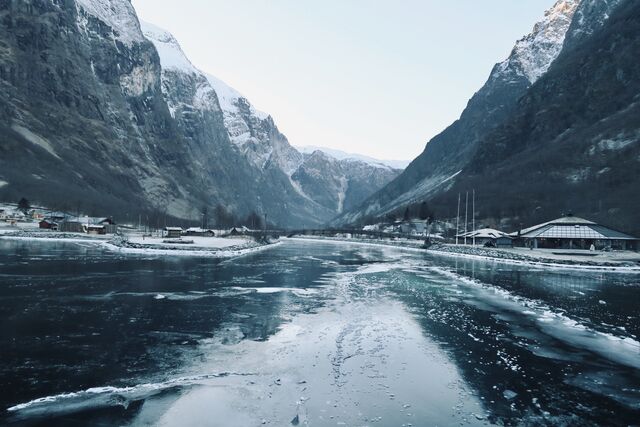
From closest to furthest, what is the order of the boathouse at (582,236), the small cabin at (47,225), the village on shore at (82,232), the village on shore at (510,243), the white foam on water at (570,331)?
the white foam on water at (570,331), the village on shore at (510,243), the boathouse at (582,236), the village on shore at (82,232), the small cabin at (47,225)

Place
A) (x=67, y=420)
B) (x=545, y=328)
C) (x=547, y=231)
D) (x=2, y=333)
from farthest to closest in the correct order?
(x=547, y=231), (x=545, y=328), (x=2, y=333), (x=67, y=420)

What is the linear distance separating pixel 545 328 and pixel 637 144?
18160 cm

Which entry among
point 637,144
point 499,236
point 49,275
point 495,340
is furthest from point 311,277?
point 637,144

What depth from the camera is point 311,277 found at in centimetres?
5312

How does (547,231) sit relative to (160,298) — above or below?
above

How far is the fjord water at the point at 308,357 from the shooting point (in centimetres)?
1460

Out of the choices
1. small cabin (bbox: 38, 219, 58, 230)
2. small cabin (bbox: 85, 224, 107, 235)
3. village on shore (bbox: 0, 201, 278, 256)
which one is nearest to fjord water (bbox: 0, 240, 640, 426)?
village on shore (bbox: 0, 201, 278, 256)

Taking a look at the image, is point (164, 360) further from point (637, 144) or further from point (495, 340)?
point (637, 144)

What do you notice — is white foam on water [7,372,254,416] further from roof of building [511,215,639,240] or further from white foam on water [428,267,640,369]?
roof of building [511,215,639,240]

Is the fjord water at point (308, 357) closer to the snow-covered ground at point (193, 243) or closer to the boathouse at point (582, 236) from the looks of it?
the snow-covered ground at point (193, 243)

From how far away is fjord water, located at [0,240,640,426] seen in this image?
47.9ft

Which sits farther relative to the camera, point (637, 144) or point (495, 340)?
point (637, 144)

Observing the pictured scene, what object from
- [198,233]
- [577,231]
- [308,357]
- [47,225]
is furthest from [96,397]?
[47,225]

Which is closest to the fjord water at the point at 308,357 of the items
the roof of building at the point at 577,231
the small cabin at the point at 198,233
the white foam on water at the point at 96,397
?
the white foam on water at the point at 96,397
